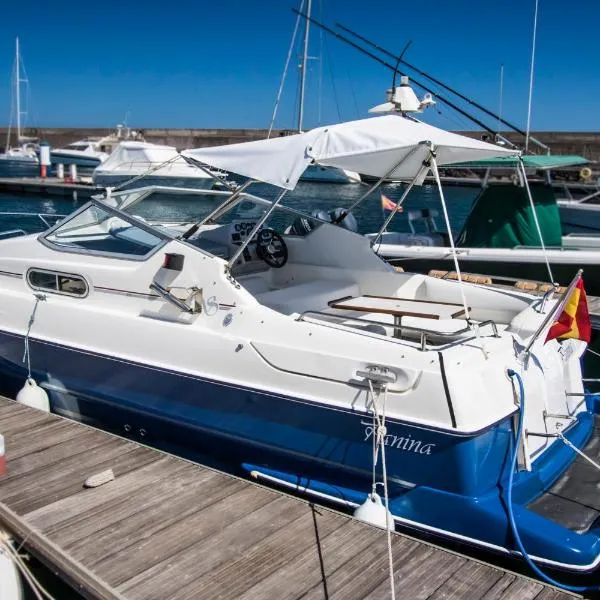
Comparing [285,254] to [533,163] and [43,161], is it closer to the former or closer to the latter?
[533,163]

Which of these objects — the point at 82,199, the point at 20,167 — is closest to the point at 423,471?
the point at 82,199

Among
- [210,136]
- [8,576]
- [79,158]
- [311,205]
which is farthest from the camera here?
[210,136]

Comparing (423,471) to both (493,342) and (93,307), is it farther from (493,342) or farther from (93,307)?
(93,307)

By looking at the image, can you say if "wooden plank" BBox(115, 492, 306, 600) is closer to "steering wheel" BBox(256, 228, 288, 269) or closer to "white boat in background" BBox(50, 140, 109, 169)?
A: "steering wheel" BBox(256, 228, 288, 269)

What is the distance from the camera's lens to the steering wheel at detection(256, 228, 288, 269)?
648 centimetres

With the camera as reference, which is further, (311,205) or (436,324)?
(311,205)

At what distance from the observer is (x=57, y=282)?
582 centimetres

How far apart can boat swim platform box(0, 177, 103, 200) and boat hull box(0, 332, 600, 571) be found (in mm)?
26000

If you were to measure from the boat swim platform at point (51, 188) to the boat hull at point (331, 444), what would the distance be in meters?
26.0

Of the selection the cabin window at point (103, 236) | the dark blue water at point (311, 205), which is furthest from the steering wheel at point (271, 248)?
the cabin window at point (103, 236)

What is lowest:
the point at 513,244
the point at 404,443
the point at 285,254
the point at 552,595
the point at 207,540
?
the point at 552,595

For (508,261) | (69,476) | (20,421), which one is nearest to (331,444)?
(69,476)

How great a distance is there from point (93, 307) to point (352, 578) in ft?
9.74

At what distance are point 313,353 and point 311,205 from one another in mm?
16749
